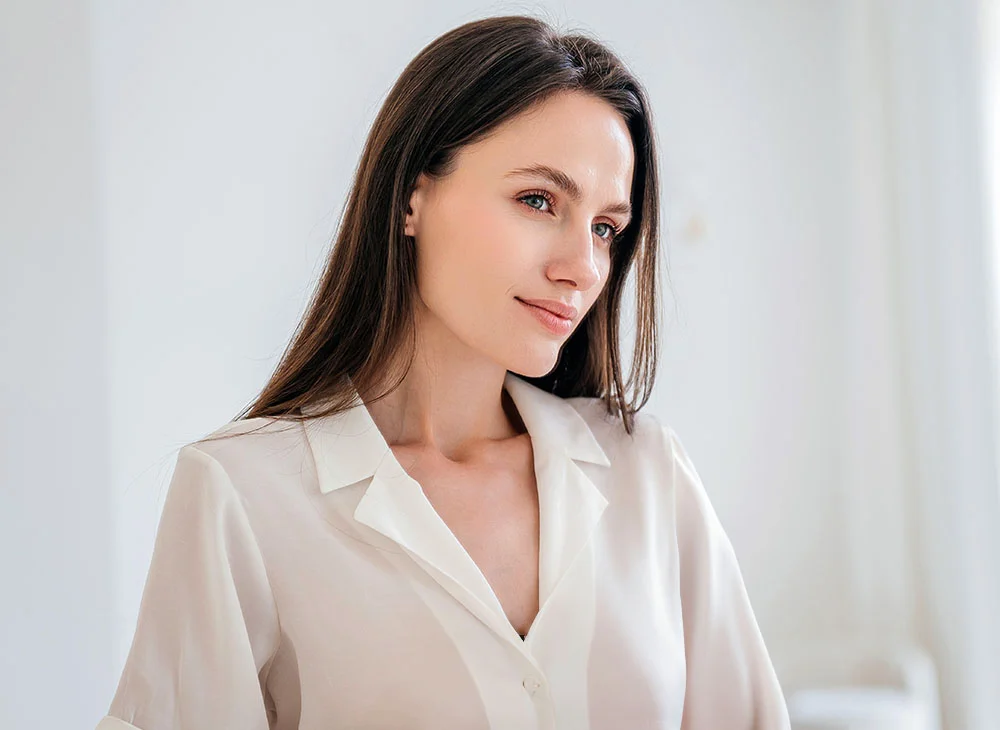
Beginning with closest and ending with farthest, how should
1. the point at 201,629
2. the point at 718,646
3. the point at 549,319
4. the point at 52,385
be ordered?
the point at 201,629 → the point at 549,319 → the point at 718,646 → the point at 52,385

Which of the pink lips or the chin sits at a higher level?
the pink lips

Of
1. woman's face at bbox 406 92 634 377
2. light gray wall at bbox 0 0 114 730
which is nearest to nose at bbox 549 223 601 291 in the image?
woman's face at bbox 406 92 634 377

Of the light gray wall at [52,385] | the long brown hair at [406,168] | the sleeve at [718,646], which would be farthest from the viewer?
the light gray wall at [52,385]

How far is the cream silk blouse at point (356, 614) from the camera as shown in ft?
4.06

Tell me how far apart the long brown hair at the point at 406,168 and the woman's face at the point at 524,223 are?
0.08 feet

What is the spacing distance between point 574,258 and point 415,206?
0.21 metres

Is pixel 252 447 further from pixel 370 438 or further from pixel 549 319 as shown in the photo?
pixel 549 319

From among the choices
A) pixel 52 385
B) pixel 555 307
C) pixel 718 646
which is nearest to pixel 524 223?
pixel 555 307

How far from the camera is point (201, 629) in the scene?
124cm

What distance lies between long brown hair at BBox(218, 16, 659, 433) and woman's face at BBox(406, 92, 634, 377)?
1.0 inches

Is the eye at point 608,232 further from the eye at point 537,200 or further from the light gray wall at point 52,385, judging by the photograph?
the light gray wall at point 52,385

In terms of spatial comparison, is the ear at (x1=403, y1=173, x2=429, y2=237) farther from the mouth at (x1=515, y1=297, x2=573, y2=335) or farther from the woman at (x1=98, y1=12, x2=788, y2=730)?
the mouth at (x1=515, y1=297, x2=573, y2=335)

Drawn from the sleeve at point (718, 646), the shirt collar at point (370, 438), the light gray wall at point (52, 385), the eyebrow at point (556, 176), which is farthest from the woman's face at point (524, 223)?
Result: the light gray wall at point (52, 385)

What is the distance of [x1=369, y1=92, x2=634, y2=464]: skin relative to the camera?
1.31 m
